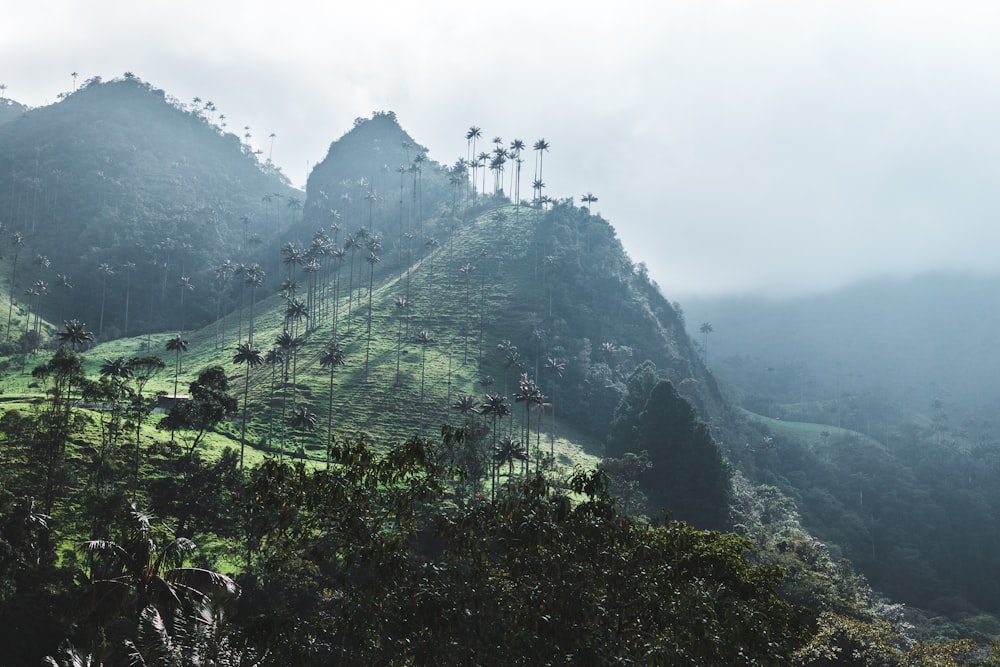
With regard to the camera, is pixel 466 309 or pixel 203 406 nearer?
pixel 203 406

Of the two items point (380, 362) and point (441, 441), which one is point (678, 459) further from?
point (380, 362)

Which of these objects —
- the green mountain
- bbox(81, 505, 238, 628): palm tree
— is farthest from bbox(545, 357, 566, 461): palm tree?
bbox(81, 505, 238, 628): palm tree

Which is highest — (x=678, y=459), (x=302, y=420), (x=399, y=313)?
(x=399, y=313)

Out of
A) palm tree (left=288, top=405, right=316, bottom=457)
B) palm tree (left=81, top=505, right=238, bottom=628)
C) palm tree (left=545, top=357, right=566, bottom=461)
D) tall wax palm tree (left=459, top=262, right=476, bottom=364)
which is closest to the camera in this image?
palm tree (left=81, top=505, right=238, bottom=628)

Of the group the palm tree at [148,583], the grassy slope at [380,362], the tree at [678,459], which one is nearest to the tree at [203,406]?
the grassy slope at [380,362]

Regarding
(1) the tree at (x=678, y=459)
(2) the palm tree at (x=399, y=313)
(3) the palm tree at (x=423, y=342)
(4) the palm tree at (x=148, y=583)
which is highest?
(2) the palm tree at (x=399, y=313)

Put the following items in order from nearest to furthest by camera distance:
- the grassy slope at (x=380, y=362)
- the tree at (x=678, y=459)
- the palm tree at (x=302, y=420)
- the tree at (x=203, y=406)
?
the tree at (x=203, y=406) → the tree at (x=678, y=459) → the palm tree at (x=302, y=420) → the grassy slope at (x=380, y=362)

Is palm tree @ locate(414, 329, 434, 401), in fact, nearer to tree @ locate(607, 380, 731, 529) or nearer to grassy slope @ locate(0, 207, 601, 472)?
grassy slope @ locate(0, 207, 601, 472)

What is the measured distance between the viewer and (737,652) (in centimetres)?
1675

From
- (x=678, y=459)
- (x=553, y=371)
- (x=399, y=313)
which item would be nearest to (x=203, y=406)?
(x=678, y=459)

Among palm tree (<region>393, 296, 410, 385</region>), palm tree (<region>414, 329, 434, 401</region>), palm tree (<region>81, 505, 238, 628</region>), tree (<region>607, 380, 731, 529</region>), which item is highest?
palm tree (<region>393, 296, 410, 385</region>)

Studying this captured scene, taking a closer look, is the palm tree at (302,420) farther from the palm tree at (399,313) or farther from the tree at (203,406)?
the palm tree at (399,313)

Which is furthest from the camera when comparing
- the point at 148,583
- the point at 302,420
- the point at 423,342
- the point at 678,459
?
the point at 423,342

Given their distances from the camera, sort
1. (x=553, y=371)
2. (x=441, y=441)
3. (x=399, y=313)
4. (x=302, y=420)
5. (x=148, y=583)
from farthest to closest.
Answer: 1. (x=399, y=313)
2. (x=553, y=371)
3. (x=441, y=441)
4. (x=302, y=420)
5. (x=148, y=583)
